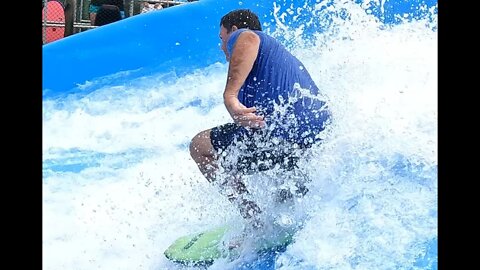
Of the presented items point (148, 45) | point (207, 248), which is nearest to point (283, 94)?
point (148, 45)

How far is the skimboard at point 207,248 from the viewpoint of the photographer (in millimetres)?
3232

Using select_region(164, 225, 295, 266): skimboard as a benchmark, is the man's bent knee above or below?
above

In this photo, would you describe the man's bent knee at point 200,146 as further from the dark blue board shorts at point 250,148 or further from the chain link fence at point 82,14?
the chain link fence at point 82,14

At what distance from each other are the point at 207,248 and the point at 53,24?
113cm

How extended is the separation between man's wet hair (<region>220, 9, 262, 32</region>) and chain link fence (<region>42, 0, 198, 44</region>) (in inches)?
13.2

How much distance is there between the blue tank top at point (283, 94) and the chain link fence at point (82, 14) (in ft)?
1.44

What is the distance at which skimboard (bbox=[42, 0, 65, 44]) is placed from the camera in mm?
3270

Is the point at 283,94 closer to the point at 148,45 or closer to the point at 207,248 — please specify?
the point at 148,45

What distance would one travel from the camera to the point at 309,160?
3268mm

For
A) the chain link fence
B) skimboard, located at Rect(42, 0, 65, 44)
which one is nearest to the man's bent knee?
the chain link fence

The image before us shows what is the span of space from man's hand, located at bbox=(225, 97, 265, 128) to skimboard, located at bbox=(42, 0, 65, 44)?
77 cm

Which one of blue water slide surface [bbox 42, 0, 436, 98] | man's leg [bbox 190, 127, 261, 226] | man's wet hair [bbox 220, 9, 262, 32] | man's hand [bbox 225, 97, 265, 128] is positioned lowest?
man's leg [bbox 190, 127, 261, 226]

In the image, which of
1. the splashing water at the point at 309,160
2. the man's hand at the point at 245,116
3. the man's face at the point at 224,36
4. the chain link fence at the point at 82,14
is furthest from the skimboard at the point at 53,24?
the man's hand at the point at 245,116

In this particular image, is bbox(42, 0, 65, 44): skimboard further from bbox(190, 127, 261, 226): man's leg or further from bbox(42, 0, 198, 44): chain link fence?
bbox(190, 127, 261, 226): man's leg
